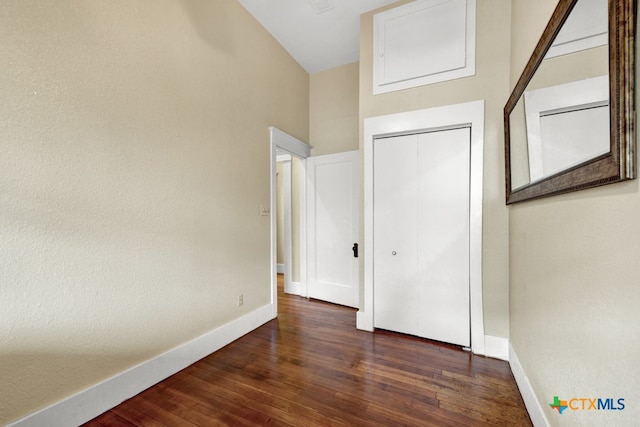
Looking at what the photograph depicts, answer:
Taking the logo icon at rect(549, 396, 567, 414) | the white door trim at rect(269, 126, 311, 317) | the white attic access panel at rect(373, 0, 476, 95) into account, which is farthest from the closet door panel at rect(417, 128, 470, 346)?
the white door trim at rect(269, 126, 311, 317)

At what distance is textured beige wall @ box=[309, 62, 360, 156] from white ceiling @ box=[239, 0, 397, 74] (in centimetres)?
19

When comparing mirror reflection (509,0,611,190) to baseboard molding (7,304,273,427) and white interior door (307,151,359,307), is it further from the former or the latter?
baseboard molding (7,304,273,427)

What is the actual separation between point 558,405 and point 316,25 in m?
3.69

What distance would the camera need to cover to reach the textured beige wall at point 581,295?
80cm

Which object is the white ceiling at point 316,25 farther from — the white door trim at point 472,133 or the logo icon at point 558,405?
the logo icon at point 558,405

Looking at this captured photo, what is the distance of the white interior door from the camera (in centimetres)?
348

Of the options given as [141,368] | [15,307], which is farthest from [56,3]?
[141,368]

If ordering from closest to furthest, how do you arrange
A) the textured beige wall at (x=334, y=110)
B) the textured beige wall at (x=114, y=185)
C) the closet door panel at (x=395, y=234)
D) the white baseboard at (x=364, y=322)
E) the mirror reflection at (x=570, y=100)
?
1. the mirror reflection at (x=570, y=100)
2. the textured beige wall at (x=114, y=185)
3. the closet door panel at (x=395, y=234)
4. the white baseboard at (x=364, y=322)
5. the textured beige wall at (x=334, y=110)

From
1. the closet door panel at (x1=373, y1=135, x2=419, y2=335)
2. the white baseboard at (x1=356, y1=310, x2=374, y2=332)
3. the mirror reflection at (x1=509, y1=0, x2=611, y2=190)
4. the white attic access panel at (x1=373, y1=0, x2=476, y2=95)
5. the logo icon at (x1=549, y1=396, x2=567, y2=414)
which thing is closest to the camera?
the mirror reflection at (x1=509, y1=0, x2=611, y2=190)

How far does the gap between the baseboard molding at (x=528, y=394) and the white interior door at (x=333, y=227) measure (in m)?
1.73

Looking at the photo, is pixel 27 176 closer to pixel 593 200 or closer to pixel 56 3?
pixel 56 3

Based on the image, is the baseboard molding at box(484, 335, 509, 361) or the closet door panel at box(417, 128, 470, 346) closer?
the baseboard molding at box(484, 335, 509, 361)

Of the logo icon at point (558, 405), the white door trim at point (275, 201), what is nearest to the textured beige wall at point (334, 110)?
the white door trim at point (275, 201)

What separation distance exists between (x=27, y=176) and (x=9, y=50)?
623 millimetres
